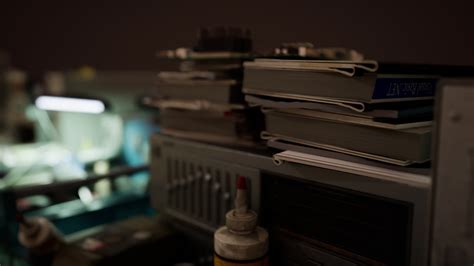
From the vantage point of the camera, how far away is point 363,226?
65cm

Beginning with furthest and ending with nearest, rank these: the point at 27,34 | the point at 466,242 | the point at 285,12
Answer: the point at 27,34
the point at 285,12
the point at 466,242

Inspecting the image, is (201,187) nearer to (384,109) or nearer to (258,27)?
(384,109)

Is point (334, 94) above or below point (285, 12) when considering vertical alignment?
below

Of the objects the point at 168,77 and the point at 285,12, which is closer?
the point at 168,77

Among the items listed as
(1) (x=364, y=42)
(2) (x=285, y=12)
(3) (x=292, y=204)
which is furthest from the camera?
(2) (x=285, y=12)

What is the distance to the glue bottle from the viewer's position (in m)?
0.67

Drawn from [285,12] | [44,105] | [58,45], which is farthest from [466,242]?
[58,45]

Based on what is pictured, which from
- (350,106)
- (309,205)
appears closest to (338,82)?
(350,106)

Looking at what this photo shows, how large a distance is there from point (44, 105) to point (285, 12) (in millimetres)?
955

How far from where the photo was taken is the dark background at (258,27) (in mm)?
1070

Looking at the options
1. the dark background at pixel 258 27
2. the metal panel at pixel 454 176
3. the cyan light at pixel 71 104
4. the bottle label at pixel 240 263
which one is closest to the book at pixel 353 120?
the metal panel at pixel 454 176

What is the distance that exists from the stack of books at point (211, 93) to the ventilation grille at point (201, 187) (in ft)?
0.22

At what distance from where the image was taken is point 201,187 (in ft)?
2.97

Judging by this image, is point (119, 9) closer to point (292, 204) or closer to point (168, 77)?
point (168, 77)
